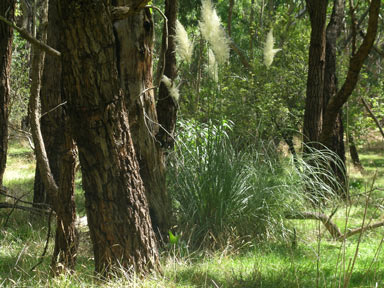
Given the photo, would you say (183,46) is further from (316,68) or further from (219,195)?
(316,68)

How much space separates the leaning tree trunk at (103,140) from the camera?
298cm

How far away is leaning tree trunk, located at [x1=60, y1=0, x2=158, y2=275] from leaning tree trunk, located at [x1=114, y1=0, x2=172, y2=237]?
1.03 m

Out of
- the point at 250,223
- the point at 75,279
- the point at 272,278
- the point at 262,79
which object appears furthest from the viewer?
the point at 262,79

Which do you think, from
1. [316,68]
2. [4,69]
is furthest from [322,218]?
[4,69]

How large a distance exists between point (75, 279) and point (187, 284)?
0.75 metres

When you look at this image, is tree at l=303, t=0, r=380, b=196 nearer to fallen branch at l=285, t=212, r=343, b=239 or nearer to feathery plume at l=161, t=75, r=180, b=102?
fallen branch at l=285, t=212, r=343, b=239

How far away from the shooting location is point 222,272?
366 centimetres

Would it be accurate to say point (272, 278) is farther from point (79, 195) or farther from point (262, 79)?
point (262, 79)

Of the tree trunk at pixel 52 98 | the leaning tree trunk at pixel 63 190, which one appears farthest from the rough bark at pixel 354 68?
the tree trunk at pixel 52 98

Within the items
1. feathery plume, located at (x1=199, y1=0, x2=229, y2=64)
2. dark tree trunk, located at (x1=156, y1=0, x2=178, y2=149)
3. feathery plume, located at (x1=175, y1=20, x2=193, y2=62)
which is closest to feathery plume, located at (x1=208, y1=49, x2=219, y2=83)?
feathery plume, located at (x1=199, y1=0, x2=229, y2=64)

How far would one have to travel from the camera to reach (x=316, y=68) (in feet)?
24.0

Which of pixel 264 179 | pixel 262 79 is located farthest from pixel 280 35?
pixel 264 179

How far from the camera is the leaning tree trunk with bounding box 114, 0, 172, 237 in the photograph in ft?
14.1

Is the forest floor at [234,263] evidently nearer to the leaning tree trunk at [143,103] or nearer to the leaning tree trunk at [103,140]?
the leaning tree trunk at [103,140]
